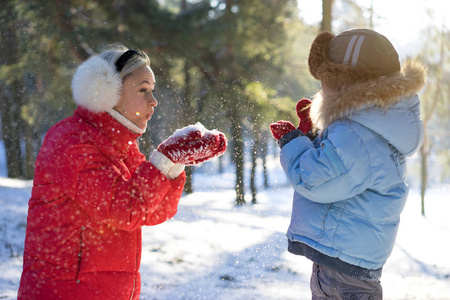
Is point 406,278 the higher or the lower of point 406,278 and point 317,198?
the lower

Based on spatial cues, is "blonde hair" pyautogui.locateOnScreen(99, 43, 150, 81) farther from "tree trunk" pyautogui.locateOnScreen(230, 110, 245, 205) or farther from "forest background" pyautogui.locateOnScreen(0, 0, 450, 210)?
"tree trunk" pyautogui.locateOnScreen(230, 110, 245, 205)

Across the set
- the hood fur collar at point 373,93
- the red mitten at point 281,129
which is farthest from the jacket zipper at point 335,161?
the red mitten at point 281,129

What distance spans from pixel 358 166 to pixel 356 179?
62 mm

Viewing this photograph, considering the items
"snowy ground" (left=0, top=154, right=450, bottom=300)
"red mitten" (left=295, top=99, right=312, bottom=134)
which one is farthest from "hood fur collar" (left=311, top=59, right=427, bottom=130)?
"snowy ground" (left=0, top=154, right=450, bottom=300)

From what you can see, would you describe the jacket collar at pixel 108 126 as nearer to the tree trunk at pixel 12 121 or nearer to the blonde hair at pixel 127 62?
the blonde hair at pixel 127 62

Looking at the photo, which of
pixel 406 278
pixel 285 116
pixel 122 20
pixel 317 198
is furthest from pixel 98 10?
pixel 317 198

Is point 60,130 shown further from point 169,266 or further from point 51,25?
point 51,25

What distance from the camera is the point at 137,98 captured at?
6.40 feet

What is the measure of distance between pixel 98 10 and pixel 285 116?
555 cm

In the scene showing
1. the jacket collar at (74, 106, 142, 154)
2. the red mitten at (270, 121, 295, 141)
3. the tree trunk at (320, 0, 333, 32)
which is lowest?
the red mitten at (270, 121, 295, 141)

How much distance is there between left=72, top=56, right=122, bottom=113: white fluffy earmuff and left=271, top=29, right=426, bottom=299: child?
0.88m

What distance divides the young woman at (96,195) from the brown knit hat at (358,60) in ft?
2.23

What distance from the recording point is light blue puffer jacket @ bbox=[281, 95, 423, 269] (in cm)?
185

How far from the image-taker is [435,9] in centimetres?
1270
